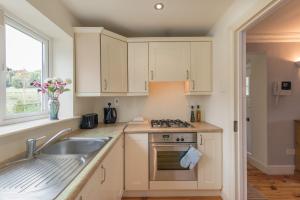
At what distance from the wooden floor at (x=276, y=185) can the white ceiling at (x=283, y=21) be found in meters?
2.18

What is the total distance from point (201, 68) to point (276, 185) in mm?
1964

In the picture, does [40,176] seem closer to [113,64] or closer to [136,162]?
[136,162]

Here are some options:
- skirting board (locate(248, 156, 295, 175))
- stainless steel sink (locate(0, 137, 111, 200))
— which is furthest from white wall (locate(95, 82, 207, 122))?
stainless steel sink (locate(0, 137, 111, 200))

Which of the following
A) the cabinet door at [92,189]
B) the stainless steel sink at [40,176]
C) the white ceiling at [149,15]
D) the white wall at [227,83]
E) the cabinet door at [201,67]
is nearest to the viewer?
the stainless steel sink at [40,176]

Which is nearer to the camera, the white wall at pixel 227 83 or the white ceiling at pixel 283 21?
the white wall at pixel 227 83

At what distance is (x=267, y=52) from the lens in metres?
3.38

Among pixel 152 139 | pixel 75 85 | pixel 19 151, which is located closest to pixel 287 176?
pixel 152 139

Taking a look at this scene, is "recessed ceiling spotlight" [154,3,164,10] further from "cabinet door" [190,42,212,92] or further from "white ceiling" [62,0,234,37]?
"cabinet door" [190,42,212,92]

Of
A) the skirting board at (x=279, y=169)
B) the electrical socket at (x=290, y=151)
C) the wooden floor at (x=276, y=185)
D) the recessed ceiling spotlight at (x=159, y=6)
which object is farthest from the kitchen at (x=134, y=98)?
the electrical socket at (x=290, y=151)

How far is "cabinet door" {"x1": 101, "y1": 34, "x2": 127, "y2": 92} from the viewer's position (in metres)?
2.61

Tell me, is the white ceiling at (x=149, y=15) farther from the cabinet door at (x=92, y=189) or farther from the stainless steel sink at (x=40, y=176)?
the cabinet door at (x=92, y=189)

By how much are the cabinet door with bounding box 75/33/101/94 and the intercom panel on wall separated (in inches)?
108

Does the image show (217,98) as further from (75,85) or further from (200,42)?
(75,85)

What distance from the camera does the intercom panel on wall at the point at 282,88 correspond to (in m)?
3.32
